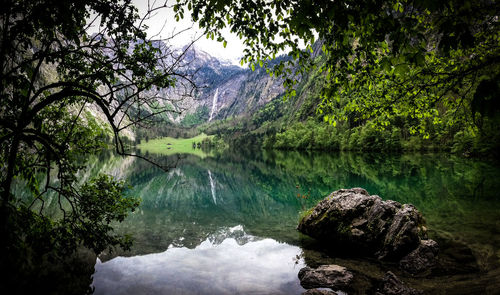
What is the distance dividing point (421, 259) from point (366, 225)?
9.14 feet

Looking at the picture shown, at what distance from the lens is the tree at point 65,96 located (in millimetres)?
4262

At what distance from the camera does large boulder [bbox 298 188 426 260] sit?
35.0ft

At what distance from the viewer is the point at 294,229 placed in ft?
52.6

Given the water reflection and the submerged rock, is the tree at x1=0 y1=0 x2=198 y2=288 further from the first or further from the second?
the submerged rock

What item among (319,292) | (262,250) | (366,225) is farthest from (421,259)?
(262,250)

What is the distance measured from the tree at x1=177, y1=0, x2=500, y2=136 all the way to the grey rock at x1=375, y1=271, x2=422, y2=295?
5.22m

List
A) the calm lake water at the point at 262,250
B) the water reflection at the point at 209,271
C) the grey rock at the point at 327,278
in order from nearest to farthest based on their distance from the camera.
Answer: the grey rock at the point at 327,278 < the calm lake water at the point at 262,250 < the water reflection at the point at 209,271

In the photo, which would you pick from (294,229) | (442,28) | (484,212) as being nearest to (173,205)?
(294,229)

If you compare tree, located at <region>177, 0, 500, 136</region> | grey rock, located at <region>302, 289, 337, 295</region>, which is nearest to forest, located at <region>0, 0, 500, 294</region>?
tree, located at <region>177, 0, 500, 136</region>

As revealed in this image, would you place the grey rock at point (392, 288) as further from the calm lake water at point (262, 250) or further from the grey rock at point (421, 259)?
the grey rock at point (421, 259)

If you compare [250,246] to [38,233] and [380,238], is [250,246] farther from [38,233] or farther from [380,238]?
[38,233]

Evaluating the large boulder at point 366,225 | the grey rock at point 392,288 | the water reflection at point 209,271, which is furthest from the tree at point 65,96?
the large boulder at point 366,225

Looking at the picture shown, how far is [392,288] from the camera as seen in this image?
7.75m

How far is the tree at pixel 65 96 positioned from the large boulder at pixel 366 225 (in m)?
9.81
